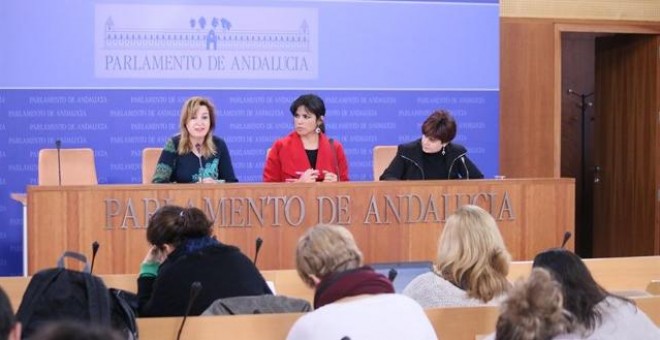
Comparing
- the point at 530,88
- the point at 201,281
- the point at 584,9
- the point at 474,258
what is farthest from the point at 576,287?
the point at 584,9

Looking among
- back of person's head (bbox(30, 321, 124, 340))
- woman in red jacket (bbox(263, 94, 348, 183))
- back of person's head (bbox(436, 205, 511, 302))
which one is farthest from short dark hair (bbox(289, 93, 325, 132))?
back of person's head (bbox(30, 321, 124, 340))

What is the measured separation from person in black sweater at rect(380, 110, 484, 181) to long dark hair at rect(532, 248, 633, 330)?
142 inches

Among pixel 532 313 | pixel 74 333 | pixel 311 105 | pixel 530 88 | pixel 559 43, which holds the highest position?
pixel 559 43

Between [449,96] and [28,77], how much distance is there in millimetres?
3617

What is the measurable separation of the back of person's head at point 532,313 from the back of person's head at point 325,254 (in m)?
0.79

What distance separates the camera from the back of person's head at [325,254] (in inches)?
125

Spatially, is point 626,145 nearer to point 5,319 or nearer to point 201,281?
point 201,281

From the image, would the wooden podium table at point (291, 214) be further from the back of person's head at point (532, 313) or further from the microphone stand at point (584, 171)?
the microphone stand at point (584, 171)

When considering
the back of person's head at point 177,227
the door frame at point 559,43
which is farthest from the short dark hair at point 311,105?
the door frame at point 559,43

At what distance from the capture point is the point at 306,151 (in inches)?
270

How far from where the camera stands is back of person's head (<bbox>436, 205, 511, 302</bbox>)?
3.72 m

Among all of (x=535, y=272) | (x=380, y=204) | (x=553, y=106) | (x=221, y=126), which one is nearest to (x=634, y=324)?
(x=535, y=272)

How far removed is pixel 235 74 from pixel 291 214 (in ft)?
9.01

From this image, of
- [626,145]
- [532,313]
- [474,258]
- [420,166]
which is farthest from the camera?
[626,145]
